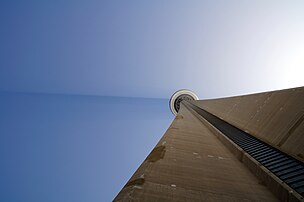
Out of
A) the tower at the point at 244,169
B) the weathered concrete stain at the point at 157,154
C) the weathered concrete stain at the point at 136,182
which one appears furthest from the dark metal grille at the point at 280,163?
the weathered concrete stain at the point at 136,182

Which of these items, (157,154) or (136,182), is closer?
(136,182)

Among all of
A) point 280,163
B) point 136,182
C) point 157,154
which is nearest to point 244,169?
point 280,163

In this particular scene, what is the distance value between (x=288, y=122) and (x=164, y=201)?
3281mm

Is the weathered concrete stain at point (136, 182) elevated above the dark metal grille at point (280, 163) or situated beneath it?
situated beneath

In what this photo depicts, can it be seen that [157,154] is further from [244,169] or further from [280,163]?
[280,163]

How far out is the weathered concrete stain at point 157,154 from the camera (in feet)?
8.74

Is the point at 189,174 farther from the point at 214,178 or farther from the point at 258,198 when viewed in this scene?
the point at 258,198

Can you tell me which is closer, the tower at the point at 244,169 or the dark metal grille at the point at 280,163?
the tower at the point at 244,169

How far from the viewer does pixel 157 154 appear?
9.69 feet

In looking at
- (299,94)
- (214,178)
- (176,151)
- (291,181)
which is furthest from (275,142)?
(214,178)

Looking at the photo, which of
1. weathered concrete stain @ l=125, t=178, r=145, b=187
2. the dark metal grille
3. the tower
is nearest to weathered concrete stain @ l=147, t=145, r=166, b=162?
the tower

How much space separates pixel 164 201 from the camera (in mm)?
1585

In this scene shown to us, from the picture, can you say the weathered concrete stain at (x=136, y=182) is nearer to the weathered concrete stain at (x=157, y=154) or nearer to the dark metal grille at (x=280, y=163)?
the weathered concrete stain at (x=157, y=154)

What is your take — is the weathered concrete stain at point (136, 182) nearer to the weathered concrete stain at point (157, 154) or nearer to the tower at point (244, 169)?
the tower at point (244, 169)
